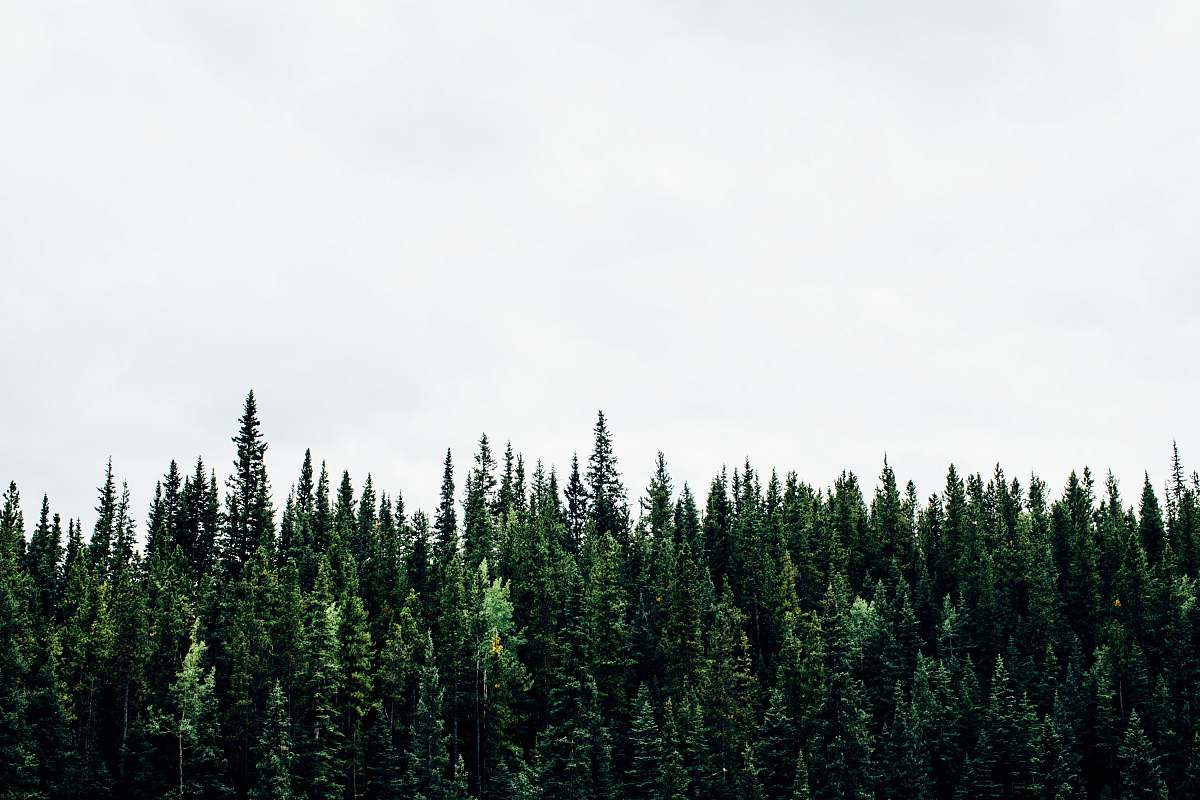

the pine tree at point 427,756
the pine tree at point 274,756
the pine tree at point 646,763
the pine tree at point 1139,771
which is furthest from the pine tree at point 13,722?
the pine tree at point 1139,771

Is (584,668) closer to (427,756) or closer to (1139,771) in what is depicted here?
(427,756)

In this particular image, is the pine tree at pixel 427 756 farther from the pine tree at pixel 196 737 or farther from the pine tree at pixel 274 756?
the pine tree at pixel 196 737

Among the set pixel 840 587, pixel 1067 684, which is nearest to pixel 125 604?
pixel 840 587

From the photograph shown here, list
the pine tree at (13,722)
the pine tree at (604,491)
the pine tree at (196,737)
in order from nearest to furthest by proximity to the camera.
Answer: the pine tree at (13,722) → the pine tree at (196,737) → the pine tree at (604,491)

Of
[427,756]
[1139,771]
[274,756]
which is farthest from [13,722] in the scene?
[1139,771]

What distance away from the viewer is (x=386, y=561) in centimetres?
12775

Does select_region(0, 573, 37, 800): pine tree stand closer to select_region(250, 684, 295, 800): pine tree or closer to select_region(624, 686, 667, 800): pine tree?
select_region(250, 684, 295, 800): pine tree

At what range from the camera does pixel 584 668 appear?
105500 millimetres

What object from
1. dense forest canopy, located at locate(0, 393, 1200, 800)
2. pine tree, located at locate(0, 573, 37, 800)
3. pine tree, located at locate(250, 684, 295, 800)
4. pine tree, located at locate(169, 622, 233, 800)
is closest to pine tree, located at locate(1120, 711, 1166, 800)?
dense forest canopy, located at locate(0, 393, 1200, 800)

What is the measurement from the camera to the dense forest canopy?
314ft

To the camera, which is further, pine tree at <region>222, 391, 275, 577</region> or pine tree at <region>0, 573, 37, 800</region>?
pine tree at <region>222, 391, 275, 577</region>

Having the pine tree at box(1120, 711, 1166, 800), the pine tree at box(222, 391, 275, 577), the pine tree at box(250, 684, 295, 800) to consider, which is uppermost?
the pine tree at box(222, 391, 275, 577)

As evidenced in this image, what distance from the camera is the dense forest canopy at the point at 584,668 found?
95750 millimetres

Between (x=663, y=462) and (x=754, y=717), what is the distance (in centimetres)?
8061
